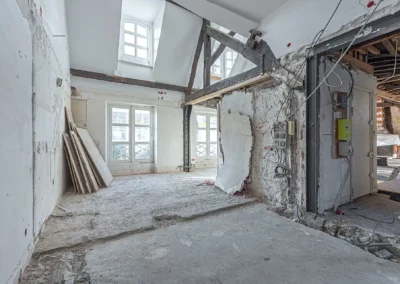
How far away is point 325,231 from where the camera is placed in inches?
91.6

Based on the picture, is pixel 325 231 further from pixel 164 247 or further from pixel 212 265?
pixel 164 247

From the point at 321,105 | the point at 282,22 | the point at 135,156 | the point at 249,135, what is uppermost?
the point at 282,22

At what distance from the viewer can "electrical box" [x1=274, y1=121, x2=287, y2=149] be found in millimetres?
2857

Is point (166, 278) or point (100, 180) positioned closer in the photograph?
point (166, 278)

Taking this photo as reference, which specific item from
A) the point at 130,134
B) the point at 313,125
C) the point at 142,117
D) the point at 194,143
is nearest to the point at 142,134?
the point at 130,134

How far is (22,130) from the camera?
5.05 feet

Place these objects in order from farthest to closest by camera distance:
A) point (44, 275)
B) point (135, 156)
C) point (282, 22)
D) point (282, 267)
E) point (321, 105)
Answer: point (135, 156) → point (282, 22) → point (321, 105) → point (282, 267) → point (44, 275)

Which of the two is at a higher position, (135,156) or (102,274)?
(135,156)

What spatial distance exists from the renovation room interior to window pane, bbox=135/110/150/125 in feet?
1.37

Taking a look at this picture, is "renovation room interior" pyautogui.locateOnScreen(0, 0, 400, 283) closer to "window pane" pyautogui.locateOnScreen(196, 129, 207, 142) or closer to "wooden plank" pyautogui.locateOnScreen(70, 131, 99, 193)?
"wooden plank" pyautogui.locateOnScreen(70, 131, 99, 193)

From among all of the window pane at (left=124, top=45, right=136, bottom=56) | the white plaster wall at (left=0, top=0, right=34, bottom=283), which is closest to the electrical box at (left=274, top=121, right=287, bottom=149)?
the white plaster wall at (left=0, top=0, right=34, bottom=283)

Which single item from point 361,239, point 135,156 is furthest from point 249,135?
point 135,156

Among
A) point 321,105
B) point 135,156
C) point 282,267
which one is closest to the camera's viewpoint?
point 282,267

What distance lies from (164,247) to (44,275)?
0.95 metres
